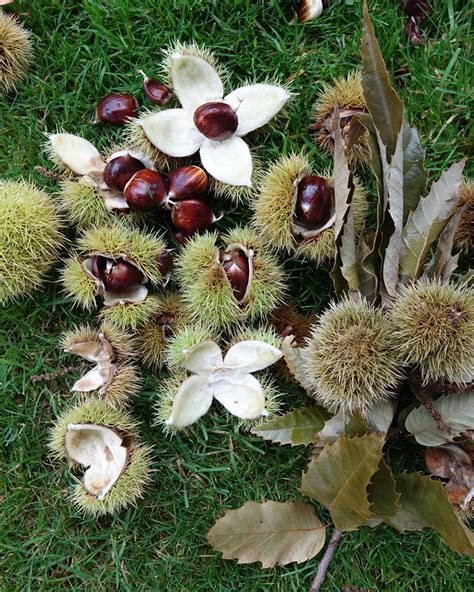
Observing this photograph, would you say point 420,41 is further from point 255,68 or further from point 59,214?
point 59,214

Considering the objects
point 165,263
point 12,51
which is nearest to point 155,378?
point 165,263

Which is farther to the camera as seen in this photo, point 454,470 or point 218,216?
point 218,216

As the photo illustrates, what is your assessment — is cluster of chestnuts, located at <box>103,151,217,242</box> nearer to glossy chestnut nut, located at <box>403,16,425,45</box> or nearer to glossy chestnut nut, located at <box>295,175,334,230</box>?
glossy chestnut nut, located at <box>295,175,334,230</box>

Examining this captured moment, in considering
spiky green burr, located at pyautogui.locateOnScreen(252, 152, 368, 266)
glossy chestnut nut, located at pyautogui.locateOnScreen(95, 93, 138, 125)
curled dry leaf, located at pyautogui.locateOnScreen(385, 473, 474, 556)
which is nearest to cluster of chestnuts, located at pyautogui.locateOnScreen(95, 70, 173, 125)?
glossy chestnut nut, located at pyautogui.locateOnScreen(95, 93, 138, 125)

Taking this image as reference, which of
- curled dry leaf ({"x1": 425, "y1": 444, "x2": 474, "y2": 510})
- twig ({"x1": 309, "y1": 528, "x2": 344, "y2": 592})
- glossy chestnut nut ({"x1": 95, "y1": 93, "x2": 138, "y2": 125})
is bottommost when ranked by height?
twig ({"x1": 309, "y1": 528, "x2": 344, "y2": 592})

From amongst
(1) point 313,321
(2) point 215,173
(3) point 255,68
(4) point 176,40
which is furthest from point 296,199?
(4) point 176,40

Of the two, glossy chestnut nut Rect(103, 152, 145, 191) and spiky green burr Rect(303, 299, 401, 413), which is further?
glossy chestnut nut Rect(103, 152, 145, 191)

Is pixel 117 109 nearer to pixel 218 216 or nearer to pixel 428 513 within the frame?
pixel 218 216
